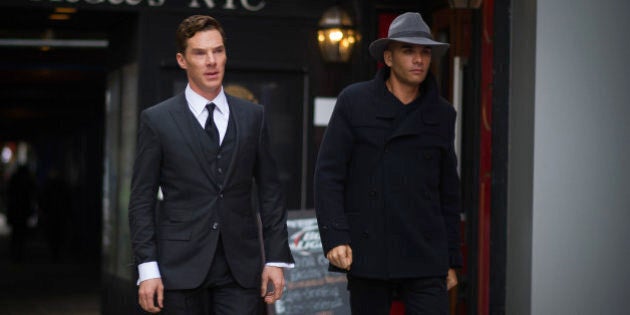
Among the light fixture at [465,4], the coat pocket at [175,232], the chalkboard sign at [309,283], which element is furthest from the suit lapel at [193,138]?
the light fixture at [465,4]

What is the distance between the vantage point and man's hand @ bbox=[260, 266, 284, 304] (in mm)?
4426

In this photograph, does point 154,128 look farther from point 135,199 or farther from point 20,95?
point 20,95

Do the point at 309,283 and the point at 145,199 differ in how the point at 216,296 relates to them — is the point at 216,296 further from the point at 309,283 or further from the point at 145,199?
the point at 309,283

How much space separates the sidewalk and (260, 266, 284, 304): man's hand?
731cm

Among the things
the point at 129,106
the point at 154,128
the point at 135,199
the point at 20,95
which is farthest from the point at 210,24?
the point at 20,95

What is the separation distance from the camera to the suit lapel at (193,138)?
4.27 metres

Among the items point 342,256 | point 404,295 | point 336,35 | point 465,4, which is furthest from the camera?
point 336,35

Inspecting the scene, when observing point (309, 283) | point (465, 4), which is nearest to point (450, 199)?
point (309, 283)

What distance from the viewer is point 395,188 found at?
15.4ft

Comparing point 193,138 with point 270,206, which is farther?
point 270,206

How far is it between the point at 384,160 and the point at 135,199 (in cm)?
109

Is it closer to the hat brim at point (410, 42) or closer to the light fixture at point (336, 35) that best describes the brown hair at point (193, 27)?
the hat brim at point (410, 42)

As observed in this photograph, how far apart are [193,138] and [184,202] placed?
9.8 inches

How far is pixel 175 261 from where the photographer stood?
426 cm
